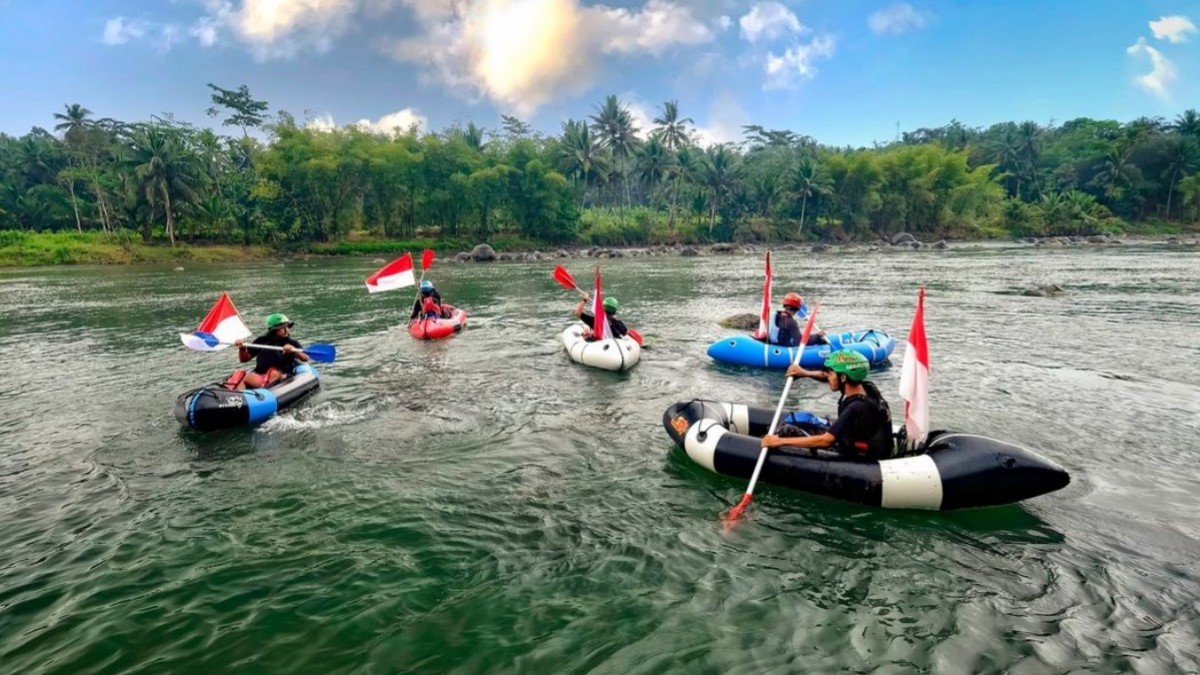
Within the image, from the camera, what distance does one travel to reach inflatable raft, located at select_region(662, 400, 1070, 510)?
18.0 ft

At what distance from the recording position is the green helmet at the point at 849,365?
5.79m

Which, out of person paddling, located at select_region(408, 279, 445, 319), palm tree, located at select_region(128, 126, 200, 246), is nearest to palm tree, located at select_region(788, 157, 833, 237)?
palm tree, located at select_region(128, 126, 200, 246)

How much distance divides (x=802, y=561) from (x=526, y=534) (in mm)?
2279

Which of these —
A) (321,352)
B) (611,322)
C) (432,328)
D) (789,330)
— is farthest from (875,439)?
(432,328)

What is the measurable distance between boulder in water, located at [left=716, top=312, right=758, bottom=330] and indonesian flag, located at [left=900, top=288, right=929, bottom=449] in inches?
395

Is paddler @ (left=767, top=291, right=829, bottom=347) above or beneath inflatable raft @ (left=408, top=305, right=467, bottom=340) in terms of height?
above

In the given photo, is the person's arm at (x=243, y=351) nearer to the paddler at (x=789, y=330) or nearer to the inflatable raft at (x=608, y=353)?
the inflatable raft at (x=608, y=353)

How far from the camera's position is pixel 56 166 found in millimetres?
57250

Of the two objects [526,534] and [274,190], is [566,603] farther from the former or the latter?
[274,190]

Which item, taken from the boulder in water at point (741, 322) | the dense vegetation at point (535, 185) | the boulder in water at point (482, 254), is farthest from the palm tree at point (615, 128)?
the boulder in water at point (741, 322)

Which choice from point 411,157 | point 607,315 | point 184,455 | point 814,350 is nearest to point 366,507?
point 184,455

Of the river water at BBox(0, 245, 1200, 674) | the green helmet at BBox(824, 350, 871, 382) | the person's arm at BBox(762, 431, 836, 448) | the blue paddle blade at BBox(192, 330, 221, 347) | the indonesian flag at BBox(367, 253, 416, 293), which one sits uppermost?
the indonesian flag at BBox(367, 253, 416, 293)

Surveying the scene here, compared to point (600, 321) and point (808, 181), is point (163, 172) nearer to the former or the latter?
point (600, 321)

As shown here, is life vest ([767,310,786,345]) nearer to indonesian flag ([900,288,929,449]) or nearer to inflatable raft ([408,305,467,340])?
indonesian flag ([900,288,929,449])
